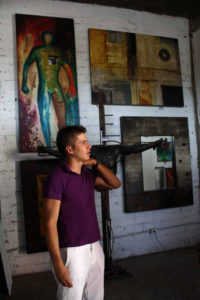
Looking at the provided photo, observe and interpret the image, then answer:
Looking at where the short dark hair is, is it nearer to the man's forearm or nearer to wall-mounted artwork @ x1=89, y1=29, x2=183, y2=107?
the man's forearm

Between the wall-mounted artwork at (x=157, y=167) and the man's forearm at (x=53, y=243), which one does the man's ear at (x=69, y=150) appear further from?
the wall-mounted artwork at (x=157, y=167)

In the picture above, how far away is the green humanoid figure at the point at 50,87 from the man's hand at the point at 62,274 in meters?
2.12

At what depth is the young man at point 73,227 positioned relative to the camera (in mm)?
1601

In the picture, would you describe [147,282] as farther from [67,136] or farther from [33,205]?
[67,136]

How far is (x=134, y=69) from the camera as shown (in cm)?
395

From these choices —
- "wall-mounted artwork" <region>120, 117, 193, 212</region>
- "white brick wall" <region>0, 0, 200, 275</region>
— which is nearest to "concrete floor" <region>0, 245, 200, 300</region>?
"white brick wall" <region>0, 0, 200, 275</region>

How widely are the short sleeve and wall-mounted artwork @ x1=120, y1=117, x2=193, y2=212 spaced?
216 centimetres

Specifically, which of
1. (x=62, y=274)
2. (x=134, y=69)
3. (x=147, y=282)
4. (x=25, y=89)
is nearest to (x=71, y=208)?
(x=62, y=274)

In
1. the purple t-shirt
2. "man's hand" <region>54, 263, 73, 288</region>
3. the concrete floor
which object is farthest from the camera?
the concrete floor

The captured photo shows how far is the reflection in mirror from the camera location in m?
3.88

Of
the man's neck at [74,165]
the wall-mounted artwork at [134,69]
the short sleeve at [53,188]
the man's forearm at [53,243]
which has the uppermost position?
the wall-mounted artwork at [134,69]

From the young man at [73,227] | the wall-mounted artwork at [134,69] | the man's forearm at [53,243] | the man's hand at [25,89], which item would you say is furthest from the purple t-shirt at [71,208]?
the wall-mounted artwork at [134,69]

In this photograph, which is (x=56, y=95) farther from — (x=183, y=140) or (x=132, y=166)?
(x=183, y=140)

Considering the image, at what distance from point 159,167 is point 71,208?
249 cm
